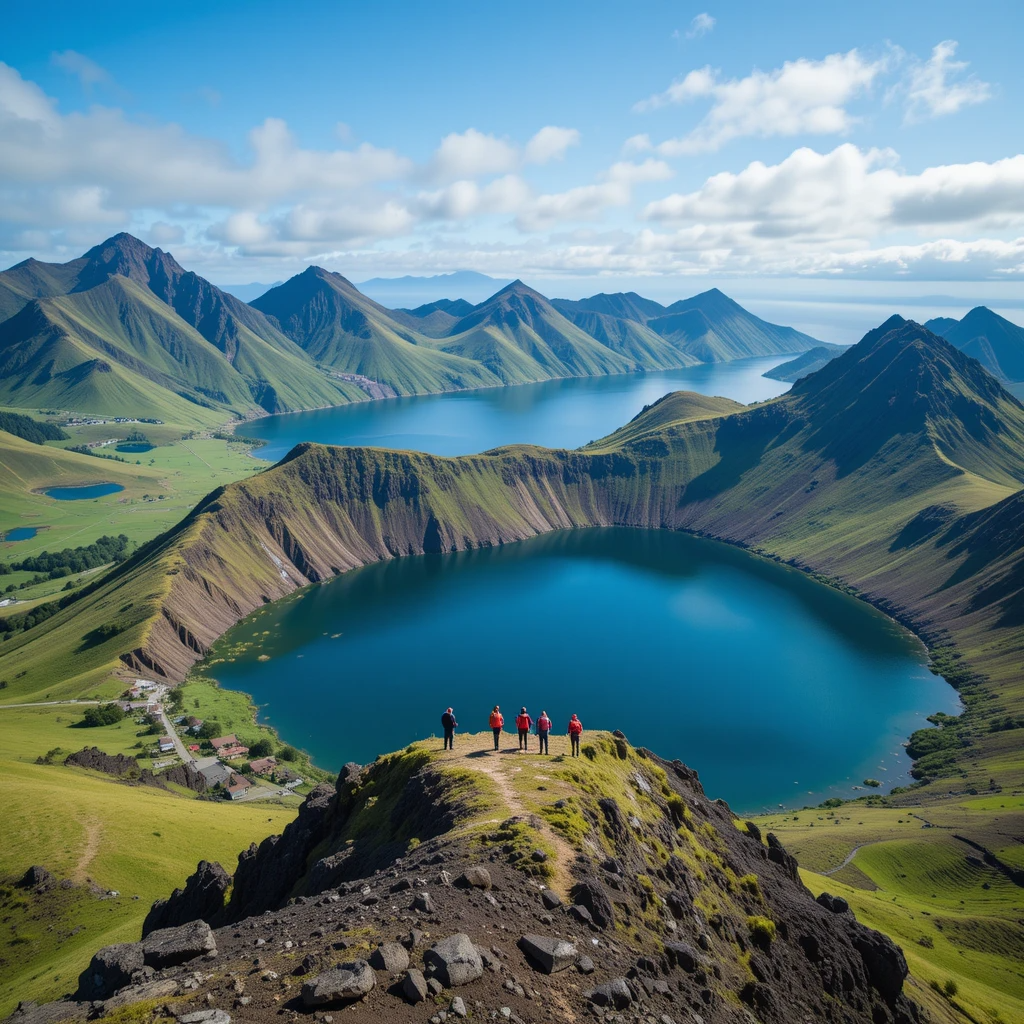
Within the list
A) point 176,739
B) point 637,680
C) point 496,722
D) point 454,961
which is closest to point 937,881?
point 637,680

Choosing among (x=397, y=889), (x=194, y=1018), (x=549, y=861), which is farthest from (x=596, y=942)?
(x=194, y=1018)

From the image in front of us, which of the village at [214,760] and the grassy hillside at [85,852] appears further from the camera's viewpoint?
the village at [214,760]

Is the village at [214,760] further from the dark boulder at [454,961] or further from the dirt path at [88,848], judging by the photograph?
the dark boulder at [454,961]

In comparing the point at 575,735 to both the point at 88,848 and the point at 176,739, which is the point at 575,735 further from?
the point at 176,739

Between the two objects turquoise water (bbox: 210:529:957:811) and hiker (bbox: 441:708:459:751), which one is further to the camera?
turquoise water (bbox: 210:529:957:811)

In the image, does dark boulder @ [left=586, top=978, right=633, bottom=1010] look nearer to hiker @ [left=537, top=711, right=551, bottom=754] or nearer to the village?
hiker @ [left=537, top=711, right=551, bottom=754]

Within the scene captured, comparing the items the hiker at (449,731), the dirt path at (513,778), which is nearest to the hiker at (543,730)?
the dirt path at (513,778)

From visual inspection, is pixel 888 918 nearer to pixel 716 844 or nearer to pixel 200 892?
pixel 716 844

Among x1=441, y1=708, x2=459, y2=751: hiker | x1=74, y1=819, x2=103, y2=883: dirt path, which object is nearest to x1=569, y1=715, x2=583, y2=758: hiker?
x1=441, y1=708, x2=459, y2=751: hiker
